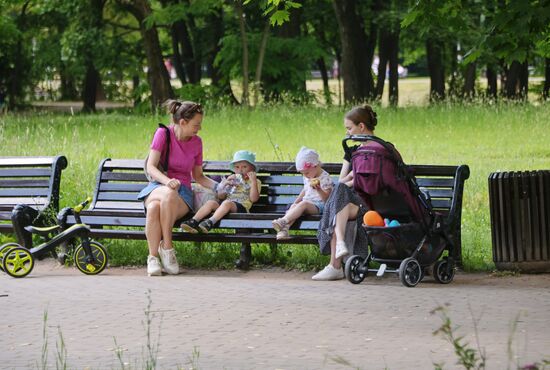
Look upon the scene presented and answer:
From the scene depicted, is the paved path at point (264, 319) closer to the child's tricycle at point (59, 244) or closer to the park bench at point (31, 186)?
the child's tricycle at point (59, 244)

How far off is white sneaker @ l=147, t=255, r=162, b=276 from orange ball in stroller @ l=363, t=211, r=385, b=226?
185 cm

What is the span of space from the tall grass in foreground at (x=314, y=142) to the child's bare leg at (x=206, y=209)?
1.69 feet

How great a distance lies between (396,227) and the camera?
8984 mm

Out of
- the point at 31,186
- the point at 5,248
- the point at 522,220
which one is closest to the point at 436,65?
the point at 31,186

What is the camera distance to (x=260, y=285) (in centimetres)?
924

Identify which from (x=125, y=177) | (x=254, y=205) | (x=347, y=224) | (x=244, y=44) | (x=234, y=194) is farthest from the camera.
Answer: (x=244, y=44)

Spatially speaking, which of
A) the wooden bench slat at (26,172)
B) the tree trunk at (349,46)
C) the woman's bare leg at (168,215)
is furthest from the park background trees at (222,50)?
the woman's bare leg at (168,215)

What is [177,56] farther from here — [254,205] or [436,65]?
[254,205]

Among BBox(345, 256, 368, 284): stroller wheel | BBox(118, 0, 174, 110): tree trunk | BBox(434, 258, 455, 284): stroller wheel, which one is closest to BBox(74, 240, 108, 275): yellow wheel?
BBox(345, 256, 368, 284): stroller wheel

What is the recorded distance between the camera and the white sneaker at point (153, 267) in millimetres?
9883

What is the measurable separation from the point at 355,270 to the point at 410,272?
1.45 ft

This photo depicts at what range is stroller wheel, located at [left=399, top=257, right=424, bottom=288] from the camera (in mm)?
8867

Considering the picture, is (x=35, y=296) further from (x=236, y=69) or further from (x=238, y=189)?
(x=236, y=69)

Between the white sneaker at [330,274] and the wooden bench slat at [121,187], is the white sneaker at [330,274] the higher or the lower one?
the lower one
